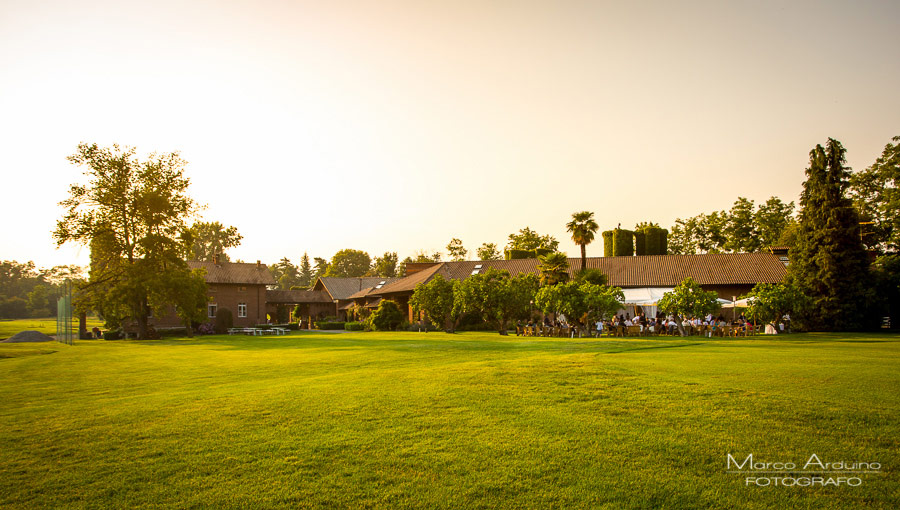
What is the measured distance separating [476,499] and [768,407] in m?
5.02

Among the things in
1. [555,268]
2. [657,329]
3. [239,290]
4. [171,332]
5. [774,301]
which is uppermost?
[555,268]

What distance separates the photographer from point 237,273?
5425 centimetres

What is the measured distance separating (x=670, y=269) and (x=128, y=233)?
4307 cm

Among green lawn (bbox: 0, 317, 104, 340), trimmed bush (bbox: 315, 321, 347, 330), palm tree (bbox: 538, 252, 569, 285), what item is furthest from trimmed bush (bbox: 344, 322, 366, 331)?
green lawn (bbox: 0, 317, 104, 340)

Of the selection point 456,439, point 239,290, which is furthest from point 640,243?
point 456,439

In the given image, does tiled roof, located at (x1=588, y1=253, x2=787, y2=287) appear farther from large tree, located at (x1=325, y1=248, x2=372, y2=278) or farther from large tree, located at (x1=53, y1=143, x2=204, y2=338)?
large tree, located at (x1=325, y1=248, x2=372, y2=278)

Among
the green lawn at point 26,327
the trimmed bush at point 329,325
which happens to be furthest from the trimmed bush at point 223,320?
the green lawn at point 26,327

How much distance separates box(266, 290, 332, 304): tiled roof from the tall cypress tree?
47671 millimetres

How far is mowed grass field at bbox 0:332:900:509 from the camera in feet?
16.0

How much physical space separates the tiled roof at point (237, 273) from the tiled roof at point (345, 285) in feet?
32.0

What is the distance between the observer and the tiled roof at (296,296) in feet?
199

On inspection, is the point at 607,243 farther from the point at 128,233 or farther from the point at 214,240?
the point at 214,240

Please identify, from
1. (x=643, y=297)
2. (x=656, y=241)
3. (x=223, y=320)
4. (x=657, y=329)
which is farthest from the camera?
(x=656, y=241)

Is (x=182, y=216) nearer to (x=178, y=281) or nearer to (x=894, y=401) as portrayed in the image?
(x=178, y=281)
